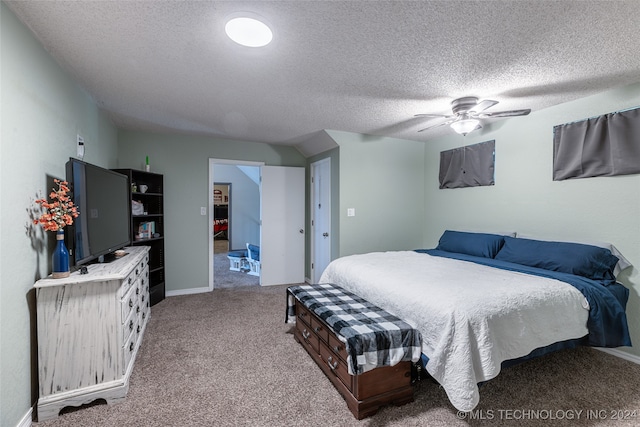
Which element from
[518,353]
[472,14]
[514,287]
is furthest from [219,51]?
[518,353]

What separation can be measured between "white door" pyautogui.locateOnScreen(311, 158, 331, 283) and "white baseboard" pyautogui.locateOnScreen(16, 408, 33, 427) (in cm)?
323

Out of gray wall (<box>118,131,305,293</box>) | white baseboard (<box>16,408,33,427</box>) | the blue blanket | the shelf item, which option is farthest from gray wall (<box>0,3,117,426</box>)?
the blue blanket

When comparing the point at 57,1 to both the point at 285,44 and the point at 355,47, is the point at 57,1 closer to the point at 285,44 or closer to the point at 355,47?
the point at 285,44

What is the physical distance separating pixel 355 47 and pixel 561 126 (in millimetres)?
2409

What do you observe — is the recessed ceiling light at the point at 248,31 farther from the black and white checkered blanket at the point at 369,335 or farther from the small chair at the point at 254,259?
the small chair at the point at 254,259

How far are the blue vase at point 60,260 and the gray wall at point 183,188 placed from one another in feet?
7.89

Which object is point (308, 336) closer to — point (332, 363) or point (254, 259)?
point (332, 363)

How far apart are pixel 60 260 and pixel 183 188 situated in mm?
2560

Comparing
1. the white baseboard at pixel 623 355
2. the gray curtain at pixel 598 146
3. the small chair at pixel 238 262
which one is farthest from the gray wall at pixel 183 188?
the white baseboard at pixel 623 355

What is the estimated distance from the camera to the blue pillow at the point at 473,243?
3174 millimetres

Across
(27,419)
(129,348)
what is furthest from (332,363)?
(27,419)

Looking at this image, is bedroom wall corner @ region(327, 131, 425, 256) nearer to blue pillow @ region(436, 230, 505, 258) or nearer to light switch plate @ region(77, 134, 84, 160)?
blue pillow @ region(436, 230, 505, 258)

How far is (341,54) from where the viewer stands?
6.55 feet

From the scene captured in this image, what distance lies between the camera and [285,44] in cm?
187
